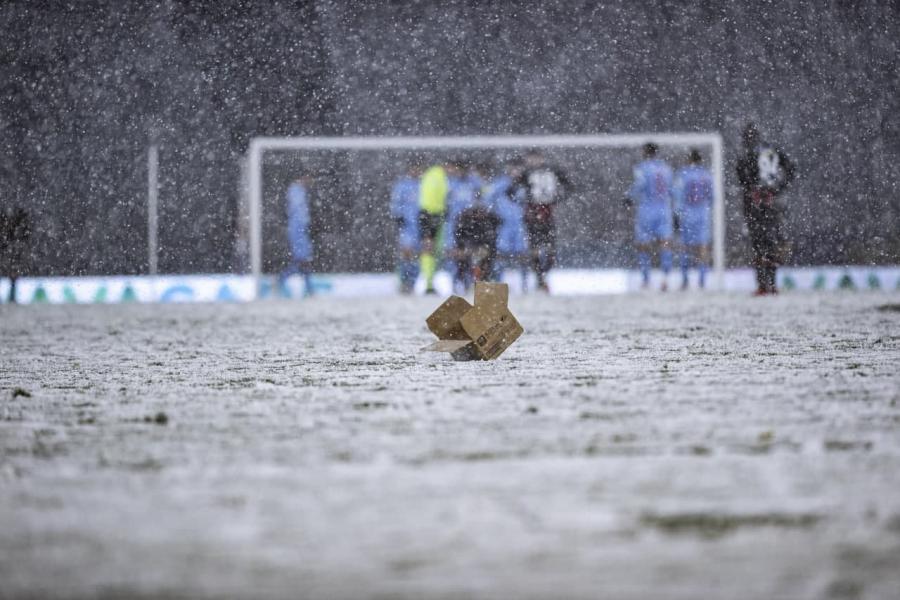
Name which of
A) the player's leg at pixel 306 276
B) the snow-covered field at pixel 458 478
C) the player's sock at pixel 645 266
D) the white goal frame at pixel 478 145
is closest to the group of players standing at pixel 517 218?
the player's sock at pixel 645 266

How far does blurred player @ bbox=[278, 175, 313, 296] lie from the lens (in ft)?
48.7

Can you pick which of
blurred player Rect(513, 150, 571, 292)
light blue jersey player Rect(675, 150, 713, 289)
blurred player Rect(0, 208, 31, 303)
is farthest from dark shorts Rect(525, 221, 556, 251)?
blurred player Rect(0, 208, 31, 303)

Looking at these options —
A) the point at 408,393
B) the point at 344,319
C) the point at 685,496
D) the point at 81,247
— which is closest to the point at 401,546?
the point at 685,496

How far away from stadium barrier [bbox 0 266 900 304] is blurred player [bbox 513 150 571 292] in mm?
657

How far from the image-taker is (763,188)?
11195mm

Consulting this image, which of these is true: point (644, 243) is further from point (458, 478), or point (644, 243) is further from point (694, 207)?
point (458, 478)

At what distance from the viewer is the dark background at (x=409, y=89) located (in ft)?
61.4

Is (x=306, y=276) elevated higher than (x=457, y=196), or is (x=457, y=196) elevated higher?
(x=457, y=196)

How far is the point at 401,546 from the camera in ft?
5.50

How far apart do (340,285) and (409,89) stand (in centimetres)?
612

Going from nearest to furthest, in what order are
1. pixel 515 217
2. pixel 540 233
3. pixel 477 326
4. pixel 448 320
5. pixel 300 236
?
pixel 477 326
pixel 448 320
pixel 540 233
pixel 300 236
pixel 515 217

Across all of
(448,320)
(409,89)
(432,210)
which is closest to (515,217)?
(432,210)

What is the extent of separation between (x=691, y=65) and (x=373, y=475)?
61.8 ft

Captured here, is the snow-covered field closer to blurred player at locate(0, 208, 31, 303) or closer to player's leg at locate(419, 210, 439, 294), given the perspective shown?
blurred player at locate(0, 208, 31, 303)
